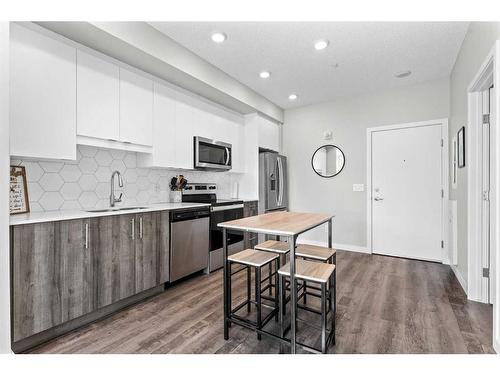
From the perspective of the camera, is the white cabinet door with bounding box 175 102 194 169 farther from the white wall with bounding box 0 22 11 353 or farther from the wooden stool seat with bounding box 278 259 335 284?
the wooden stool seat with bounding box 278 259 335 284

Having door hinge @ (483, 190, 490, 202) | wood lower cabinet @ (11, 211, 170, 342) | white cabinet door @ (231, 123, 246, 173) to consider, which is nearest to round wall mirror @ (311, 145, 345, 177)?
white cabinet door @ (231, 123, 246, 173)

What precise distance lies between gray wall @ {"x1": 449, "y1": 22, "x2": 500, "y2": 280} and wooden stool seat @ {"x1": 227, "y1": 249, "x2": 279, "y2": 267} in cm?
217

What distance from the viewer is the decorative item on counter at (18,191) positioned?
1940 mm

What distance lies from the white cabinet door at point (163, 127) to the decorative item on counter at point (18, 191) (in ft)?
3.59

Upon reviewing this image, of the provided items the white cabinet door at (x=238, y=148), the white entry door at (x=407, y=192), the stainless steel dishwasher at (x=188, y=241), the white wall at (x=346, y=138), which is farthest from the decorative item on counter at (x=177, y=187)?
the white entry door at (x=407, y=192)

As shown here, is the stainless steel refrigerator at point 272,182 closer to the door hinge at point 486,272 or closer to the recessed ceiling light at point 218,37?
the recessed ceiling light at point 218,37

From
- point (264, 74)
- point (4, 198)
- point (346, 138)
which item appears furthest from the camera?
point (346, 138)

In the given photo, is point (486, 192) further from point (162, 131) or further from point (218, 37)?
point (162, 131)

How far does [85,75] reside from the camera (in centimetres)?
217

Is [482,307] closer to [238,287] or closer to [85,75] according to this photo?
[238,287]

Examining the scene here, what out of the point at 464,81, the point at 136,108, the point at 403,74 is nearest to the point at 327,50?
the point at 403,74

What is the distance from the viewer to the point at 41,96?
190cm

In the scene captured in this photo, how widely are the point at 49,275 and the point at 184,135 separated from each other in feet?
6.42

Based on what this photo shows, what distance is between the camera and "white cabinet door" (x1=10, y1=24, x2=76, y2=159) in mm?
1774
